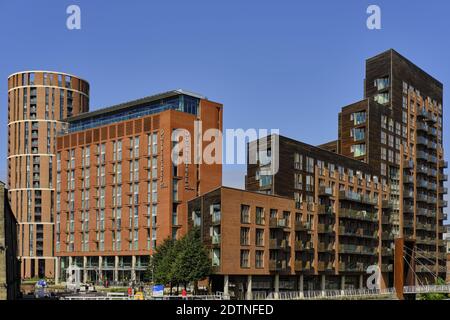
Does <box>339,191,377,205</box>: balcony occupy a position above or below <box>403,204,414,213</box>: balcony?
above

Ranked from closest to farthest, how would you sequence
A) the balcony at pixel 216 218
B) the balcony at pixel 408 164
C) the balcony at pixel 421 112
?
the balcony at pixel 216 218, the balcony at pixel 408 164, the balcony at pixel 421 112

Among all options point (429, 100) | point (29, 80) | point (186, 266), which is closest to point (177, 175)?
point (186, 266)

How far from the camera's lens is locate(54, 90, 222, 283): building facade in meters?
120

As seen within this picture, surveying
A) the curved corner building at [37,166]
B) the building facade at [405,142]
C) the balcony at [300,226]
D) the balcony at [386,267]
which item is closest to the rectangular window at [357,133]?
the building facade at [405,142]

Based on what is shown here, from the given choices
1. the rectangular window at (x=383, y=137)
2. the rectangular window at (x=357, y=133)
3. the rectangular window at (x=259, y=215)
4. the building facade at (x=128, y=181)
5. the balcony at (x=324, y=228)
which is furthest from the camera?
the rectangular window at (x=383, y=137)

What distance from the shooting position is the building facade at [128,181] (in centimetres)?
11962

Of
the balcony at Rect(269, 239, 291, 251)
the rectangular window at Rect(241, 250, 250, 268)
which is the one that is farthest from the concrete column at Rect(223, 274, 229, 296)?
the balcony at Rect(269, 239, 291, 251)

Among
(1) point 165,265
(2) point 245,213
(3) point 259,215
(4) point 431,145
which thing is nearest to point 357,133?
(4) point 431,145

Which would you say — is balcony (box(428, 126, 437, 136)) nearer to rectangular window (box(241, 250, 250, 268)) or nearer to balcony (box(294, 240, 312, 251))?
balcony (box(294, 240, 312, 251))

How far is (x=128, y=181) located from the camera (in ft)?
422

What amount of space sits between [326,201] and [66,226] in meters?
62.1

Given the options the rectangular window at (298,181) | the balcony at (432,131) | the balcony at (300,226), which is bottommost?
the balcony at (300,226)

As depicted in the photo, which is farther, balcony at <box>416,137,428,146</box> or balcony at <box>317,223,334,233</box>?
balcony at <box>416,137,428,146</box>

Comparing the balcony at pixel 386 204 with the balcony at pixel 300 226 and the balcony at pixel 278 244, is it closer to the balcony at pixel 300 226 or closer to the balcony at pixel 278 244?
the balcony at pixel 300 226
